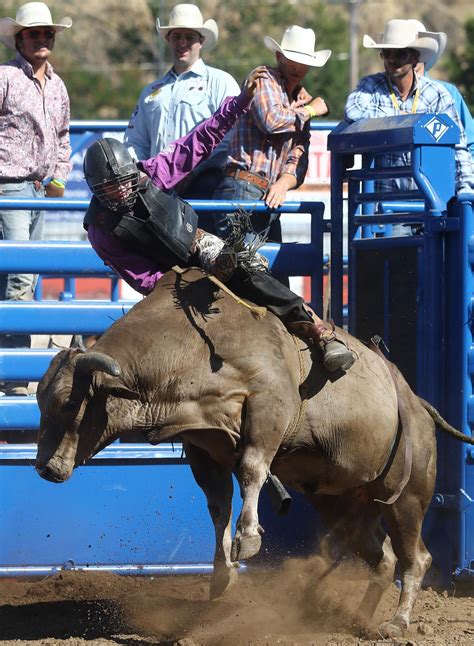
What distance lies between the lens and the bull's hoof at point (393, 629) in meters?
5.31

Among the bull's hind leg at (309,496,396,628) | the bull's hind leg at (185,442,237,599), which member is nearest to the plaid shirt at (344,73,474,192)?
the bull's hind leg at (309,496,396,628)

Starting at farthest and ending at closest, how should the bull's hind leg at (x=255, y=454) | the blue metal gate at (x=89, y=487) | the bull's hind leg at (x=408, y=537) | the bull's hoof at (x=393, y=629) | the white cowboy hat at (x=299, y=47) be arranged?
the white cowboy hat at (x=299, y=47) < the blue metal gate at (x=89, y=487) < the bull's hind leg at (x=408, y=537) < the bull's hoof at (x=393, y=629) < the bull's hind leg at (x=255, y=454)

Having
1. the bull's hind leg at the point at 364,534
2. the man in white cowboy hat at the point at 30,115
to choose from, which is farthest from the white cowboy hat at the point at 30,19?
the bull's hind leg at the point at 364,534

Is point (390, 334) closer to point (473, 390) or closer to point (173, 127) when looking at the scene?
point (473, 390)

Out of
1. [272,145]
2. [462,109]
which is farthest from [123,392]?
[462,109]

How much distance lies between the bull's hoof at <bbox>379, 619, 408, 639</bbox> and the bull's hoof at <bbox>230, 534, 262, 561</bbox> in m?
1.00

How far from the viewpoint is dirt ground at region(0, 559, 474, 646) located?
5.25m

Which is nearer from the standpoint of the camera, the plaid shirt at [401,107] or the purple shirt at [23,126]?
the plaid shirt at [401,107]

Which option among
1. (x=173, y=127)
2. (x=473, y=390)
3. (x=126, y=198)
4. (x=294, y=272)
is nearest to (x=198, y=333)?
(x=126, y=198)

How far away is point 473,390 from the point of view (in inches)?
235

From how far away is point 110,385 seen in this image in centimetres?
465

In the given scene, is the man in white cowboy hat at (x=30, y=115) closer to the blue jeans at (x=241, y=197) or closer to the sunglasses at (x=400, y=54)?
the blue jeans at (x=241, y=197)

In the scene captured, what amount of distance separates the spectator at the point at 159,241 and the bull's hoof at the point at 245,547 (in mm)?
892

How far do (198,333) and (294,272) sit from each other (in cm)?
138
